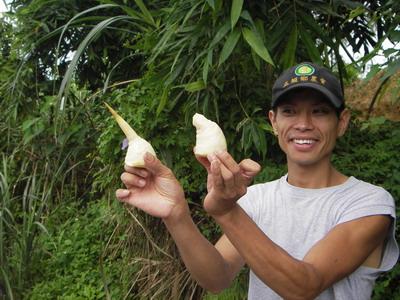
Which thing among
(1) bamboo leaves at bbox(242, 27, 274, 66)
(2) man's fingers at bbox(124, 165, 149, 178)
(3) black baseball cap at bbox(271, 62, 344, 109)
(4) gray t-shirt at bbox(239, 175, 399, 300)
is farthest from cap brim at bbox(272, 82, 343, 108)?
(1) bamboo leaves at bbox(242, 27, 274, 66)

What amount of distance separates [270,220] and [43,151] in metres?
2.83

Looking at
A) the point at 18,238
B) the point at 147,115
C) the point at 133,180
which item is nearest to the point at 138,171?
the point at 133,180

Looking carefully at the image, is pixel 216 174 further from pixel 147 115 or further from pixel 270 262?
pixel 147 115

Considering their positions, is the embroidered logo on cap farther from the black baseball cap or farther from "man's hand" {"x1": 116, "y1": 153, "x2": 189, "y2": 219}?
"man's hand" {"x1": 116, "y1": 153, "x2": 189, "y2": 219}

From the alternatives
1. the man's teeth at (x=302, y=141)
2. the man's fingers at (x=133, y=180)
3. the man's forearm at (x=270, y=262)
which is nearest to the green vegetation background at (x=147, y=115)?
the man's teeth at (x=302, y=141)

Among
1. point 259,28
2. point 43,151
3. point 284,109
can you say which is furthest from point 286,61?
point 43,151

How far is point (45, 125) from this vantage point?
3596 mm

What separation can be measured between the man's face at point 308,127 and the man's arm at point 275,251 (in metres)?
0.23

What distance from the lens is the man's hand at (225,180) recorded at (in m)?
1.08

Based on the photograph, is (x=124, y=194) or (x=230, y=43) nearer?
(x=124, y=194)

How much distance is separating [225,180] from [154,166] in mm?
212

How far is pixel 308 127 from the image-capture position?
4.45 feet

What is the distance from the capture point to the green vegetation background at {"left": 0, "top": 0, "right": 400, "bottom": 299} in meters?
2.31

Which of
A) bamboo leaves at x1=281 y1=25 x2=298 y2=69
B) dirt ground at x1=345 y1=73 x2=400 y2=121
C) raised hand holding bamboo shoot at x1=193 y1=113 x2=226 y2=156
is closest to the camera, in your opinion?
raised hand holding bamboo shoot at x1=193 y1=113 x2=226 y2=156
